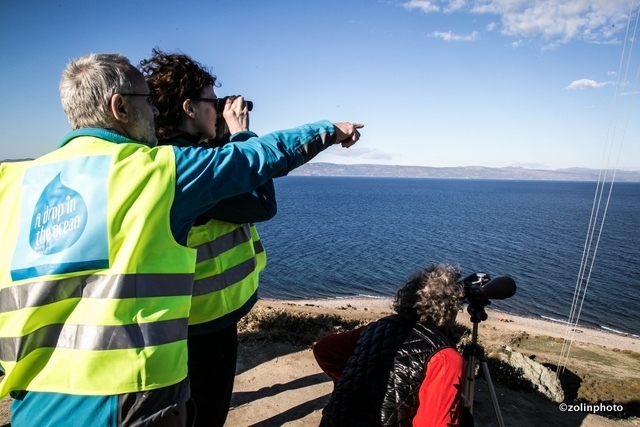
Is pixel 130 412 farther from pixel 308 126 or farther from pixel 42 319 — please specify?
pixel 308 126

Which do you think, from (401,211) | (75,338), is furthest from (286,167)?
(401,211)

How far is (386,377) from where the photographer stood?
93.0 inches

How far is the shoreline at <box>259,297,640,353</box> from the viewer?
60.4 ft

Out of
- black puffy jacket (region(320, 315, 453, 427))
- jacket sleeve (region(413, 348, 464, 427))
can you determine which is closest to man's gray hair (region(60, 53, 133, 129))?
black puffy jacket (region(320, 315, 453, 427))

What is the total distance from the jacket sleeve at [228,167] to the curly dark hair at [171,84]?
0.75 metres

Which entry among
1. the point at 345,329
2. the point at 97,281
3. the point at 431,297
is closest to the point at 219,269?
the point at 97,281

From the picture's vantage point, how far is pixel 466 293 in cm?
293

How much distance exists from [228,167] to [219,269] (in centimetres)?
87

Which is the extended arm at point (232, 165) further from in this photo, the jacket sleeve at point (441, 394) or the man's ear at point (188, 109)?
the jacket sleeve at point (441, 394)

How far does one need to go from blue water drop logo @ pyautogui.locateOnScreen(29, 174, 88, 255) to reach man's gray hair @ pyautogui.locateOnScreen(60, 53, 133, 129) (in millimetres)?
256

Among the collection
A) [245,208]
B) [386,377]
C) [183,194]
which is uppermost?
[183,194]

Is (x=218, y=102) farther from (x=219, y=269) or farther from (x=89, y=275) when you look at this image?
(x=89, y=275)

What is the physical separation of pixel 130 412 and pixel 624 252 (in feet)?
149

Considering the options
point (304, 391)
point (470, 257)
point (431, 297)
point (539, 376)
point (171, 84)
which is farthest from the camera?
point (470, 257)
